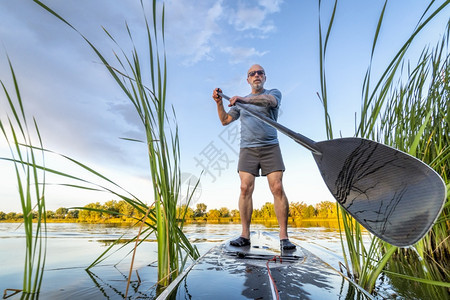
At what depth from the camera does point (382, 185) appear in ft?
3.39

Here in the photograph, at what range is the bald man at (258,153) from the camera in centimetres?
297

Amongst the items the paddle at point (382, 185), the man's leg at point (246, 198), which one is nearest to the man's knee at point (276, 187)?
the man's leg at point (246, 198)

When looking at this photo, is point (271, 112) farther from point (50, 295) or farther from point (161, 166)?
Answer: point (50, 295)

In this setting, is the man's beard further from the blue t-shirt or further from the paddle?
the paddle

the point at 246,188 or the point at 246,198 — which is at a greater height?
the point at 246,188

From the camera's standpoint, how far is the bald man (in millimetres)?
2971

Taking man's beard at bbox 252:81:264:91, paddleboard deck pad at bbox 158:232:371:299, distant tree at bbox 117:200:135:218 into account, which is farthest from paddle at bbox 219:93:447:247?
man's beard at bbox 252:81:264:91

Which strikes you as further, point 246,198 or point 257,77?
point 257,77

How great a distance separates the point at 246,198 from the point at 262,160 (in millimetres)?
521

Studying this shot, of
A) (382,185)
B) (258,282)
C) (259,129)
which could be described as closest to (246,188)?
(259,129)

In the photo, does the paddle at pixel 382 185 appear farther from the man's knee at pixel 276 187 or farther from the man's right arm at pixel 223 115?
the man's right arm at pixel 223 115

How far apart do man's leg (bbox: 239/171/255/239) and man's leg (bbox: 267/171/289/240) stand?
25cm

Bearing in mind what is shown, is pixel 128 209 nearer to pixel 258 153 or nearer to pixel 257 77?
pixel 258 153

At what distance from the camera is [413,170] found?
89 cm
